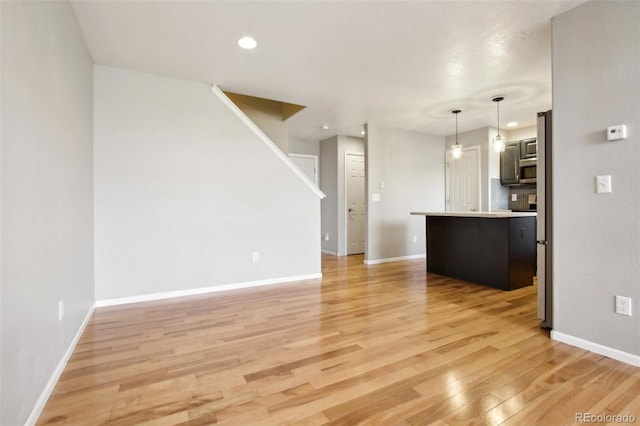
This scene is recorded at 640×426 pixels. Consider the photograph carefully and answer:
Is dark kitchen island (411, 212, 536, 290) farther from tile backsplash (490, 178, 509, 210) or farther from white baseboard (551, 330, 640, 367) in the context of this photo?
tile backsplash (490, 178, 509, 210)

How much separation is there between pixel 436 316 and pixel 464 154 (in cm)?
424

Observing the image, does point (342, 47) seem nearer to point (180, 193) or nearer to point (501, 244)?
point (180, 193)

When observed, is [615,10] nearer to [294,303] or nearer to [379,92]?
[379,92]

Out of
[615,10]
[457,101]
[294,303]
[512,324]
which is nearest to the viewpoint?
[615,10]

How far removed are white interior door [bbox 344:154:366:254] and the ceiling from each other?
7.30ft

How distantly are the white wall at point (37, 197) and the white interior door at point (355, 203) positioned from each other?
4686mm

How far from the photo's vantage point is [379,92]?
12.7 ft

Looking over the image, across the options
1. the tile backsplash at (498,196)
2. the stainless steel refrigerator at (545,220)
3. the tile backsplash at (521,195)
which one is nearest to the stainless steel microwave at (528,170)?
the tile backsplash at (521,195)

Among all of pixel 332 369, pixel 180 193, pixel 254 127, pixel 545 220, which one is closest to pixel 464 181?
pixel 545 220

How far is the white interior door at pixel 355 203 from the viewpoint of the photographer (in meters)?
6.42

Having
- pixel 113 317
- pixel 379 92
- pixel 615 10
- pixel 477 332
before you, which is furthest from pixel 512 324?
pixel 113 317

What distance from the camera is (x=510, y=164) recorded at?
18.5 ft

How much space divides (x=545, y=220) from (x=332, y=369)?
2068mm

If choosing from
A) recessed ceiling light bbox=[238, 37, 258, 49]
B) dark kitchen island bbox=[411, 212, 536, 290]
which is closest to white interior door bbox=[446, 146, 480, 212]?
dark kitchen island bbox=[411, 212, 536, 290]
